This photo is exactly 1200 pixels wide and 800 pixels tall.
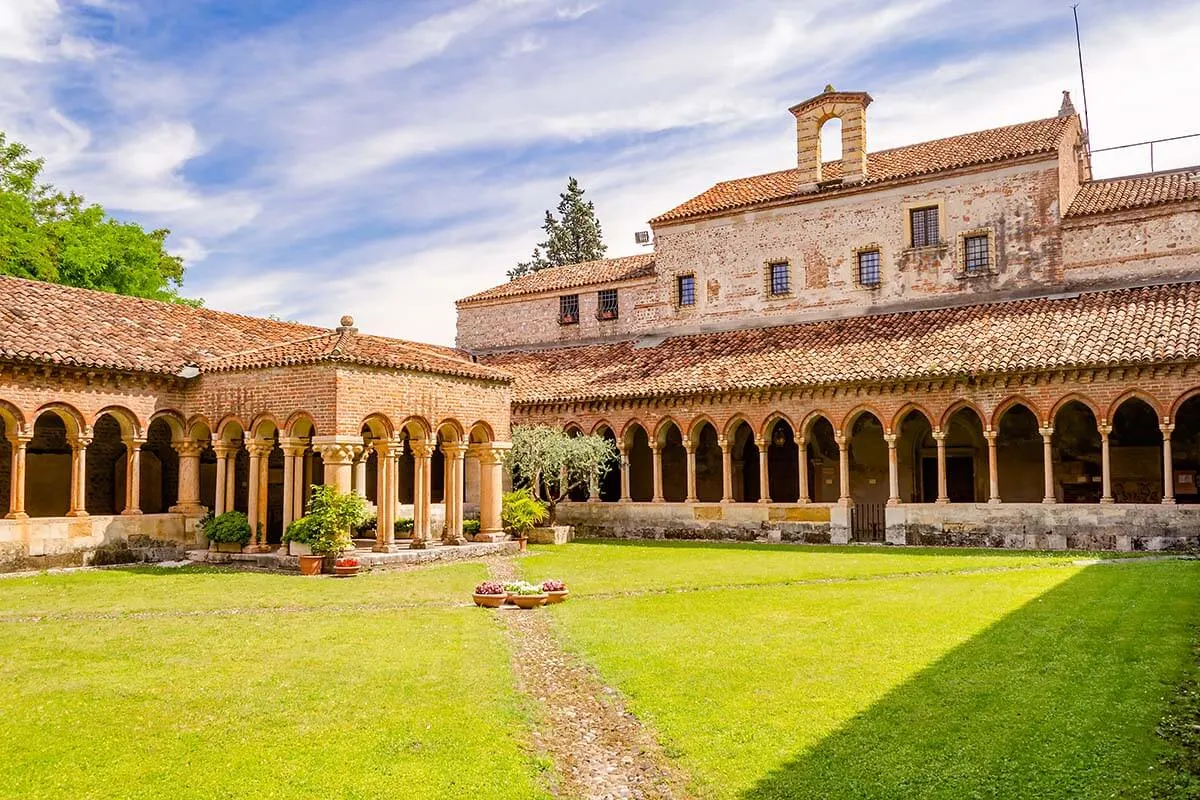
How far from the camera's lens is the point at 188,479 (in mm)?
21578

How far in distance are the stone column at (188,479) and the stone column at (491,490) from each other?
6.37m

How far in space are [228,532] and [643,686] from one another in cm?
1372

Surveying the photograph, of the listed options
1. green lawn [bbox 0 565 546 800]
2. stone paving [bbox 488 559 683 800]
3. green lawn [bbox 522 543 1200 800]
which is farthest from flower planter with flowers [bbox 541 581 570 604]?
stone paving [bbox 488 559 683 800]

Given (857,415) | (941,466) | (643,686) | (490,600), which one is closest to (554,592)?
(490,600)

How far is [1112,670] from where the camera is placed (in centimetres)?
864

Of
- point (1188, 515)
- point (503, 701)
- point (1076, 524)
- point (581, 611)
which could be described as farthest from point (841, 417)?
point (503, 701)

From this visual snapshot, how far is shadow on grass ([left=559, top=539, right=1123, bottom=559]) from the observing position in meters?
19.2

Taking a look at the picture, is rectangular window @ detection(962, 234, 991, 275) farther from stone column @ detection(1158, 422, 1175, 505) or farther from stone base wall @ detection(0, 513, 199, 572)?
stone base wall @ detection(0, 513, 199, 572)

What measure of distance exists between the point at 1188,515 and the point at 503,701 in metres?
17.2

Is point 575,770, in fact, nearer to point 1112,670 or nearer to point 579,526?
point 1112,670

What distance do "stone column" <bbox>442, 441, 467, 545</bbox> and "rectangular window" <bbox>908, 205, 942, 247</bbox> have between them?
575 inches

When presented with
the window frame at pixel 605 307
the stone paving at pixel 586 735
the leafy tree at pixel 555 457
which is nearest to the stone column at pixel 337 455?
the leafy tree at pixel 555 457

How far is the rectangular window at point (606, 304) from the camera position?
33062mm

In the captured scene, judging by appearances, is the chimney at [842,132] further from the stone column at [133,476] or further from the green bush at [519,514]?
the stone column at [133,476]
